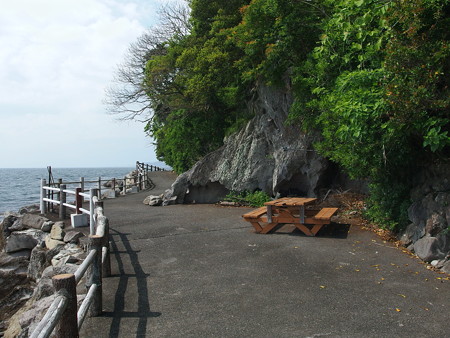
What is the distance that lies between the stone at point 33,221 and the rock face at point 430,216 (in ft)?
35.7

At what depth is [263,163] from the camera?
46.4 ft

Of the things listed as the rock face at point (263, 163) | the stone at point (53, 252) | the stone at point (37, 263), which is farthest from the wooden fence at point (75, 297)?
the rock face at point (263, 163)

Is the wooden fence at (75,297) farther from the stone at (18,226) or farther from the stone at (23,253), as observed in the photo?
the stone at (18,226)

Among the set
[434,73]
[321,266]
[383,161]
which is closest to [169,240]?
[321,266]

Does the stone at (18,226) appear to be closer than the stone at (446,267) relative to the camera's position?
No

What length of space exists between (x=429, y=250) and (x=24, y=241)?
37.7 ft

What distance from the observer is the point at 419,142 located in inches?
291

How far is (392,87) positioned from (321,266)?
323cm

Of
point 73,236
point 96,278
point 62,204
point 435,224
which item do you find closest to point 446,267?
point 435,224

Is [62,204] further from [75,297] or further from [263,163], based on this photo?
[75,297]

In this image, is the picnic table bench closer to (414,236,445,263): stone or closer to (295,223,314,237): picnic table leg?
(295,223,314,237): picnic table leg

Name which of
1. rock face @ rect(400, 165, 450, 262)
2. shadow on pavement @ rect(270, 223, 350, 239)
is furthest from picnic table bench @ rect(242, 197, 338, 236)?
rock face @ rect(400, 165, 450, 262)

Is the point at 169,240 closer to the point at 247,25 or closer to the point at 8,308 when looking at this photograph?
the point at 8,308

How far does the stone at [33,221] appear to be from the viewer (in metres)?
12.2
